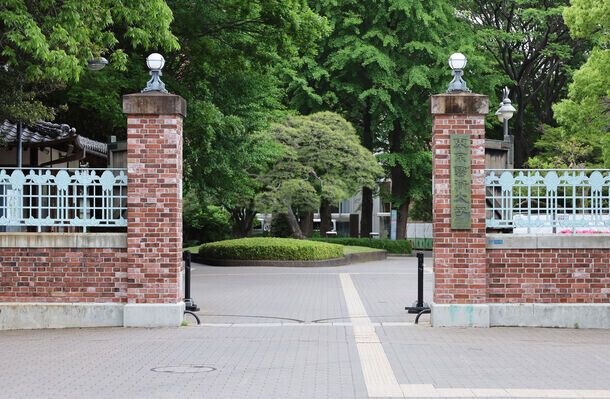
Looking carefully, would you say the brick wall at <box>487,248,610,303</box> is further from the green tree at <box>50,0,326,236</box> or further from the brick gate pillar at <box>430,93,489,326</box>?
the green tree at <box>50,0,326,236</box>

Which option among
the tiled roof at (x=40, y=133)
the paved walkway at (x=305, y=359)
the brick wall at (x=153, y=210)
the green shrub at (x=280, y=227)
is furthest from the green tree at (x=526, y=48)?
the brick wall at (x=153, y=210)

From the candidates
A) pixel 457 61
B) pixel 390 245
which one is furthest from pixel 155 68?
pixel 390 245

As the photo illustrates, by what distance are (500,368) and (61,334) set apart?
245 inches

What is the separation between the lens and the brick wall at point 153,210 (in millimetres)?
12219

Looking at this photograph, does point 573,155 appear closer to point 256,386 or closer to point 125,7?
point 125,7

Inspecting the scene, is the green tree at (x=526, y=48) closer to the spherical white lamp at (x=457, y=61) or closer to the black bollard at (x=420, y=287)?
the black bollard at (x=420, y=287)

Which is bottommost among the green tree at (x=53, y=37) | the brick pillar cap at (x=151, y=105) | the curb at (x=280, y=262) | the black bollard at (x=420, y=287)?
the curb at (x=280, y=262)

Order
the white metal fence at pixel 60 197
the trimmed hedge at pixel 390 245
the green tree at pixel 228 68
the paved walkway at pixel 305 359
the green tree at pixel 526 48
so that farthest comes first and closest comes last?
1. the trimmed hedge at pixel 390 245
2. the green tree at pixel 526 48
3. the green tree at pixel 228 68
4. the white metal fence at pixel 60 197
5. the paved walkway at pixel 305 359

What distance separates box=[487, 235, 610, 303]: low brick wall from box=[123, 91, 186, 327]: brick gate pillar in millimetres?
4842

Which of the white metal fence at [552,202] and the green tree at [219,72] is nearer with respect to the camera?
the white metal fence at [552,202]

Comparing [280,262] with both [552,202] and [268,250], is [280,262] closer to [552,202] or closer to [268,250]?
[268,250]

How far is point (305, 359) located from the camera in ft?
31.0

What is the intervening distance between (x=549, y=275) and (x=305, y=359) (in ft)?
15.8

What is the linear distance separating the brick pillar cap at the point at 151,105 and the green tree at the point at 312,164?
2030 cm
